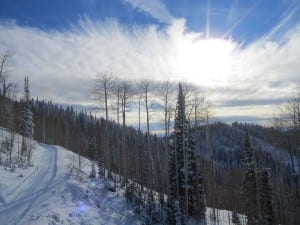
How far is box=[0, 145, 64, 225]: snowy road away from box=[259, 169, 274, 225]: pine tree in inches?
892

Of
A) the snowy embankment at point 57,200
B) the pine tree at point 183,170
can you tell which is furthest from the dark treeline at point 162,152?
the snowy embankment at point 57,200

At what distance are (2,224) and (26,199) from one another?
5036mm

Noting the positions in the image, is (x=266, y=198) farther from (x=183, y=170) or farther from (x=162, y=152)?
(x=162, y=152)

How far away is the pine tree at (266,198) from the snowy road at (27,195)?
22.6m

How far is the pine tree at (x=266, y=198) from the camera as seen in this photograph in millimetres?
34125

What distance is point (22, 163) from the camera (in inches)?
1305

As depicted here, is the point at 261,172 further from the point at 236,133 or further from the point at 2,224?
the point at 236,133

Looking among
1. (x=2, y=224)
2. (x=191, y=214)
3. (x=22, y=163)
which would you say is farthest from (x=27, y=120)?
(x=2, y=224)

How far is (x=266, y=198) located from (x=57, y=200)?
80.7 ft

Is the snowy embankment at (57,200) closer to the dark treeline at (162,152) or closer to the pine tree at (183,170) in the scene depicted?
the dark treeline at (162,152)

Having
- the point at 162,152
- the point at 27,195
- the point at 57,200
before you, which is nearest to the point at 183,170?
the point at 57,200

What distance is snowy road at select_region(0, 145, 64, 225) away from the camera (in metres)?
18.1

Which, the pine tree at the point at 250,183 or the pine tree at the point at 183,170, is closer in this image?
the pine tree at the point at 183,170

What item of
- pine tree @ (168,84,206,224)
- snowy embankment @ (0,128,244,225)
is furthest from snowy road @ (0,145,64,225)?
pine tree @ (168,84,206,224)
